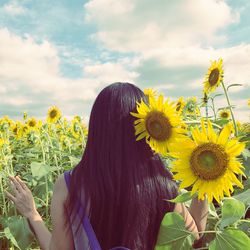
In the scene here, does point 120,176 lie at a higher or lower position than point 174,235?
higher

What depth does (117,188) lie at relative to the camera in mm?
1615

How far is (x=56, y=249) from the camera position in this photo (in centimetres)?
177

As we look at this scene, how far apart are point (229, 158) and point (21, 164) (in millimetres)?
2693

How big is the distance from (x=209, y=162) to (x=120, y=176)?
1.08 ft

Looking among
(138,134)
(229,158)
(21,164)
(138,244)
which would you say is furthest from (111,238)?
(21,164)

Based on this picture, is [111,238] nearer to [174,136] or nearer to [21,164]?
[174,136]

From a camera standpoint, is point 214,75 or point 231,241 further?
point 214,75

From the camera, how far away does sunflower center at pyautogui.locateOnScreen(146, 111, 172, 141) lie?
1.66 meters

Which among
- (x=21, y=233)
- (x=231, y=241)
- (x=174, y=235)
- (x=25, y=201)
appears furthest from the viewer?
(x=21, y=233)

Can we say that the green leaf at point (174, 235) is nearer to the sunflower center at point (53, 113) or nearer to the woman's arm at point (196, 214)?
the woman's arm at point (196, 214)

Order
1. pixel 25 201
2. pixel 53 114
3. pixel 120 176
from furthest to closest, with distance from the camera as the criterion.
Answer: pixel 53 114
pixel 25 201
pixel 120 176

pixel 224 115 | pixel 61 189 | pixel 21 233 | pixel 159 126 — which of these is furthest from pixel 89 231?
pixel 224 115

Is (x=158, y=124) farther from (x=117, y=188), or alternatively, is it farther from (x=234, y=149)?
(x=234, y=149)

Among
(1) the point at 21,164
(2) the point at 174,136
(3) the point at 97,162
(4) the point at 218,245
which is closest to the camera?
(4) the point at 218,245
